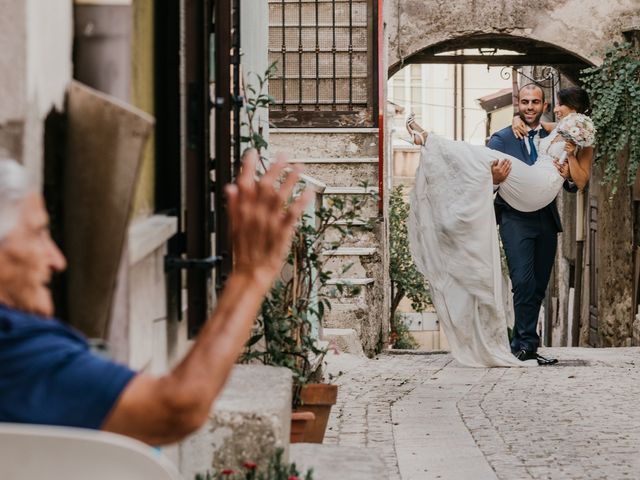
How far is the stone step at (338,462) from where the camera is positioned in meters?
4.46

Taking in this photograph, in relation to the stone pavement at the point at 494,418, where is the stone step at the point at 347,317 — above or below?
below

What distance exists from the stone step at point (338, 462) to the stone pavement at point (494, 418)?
0.45 feet

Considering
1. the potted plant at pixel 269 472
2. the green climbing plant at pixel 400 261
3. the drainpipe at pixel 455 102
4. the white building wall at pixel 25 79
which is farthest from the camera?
the drainpipe at pixel 455 102

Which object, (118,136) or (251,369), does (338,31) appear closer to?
(251,369)

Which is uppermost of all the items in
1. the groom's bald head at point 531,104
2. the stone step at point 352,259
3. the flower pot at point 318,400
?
the groom's bald head at point 531,104

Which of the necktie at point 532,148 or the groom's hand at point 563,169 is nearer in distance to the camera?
the groom's hand at point 563,169

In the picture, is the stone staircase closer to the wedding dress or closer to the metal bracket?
the wedding dress

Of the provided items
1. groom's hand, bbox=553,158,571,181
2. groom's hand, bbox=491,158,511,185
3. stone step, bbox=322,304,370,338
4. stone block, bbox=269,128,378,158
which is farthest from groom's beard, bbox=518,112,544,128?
stone block, bbox=269,128,378,158

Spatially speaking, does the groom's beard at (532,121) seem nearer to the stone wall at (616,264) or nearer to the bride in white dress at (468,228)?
the bride in white dress at (468,228)

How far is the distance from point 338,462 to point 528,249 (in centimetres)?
589

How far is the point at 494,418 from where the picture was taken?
7.33 meters

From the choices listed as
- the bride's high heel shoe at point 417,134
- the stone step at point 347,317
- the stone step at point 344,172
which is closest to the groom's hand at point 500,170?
the bride's high heel shoe at point 417,134

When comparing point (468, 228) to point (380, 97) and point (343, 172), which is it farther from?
point (380, 97)

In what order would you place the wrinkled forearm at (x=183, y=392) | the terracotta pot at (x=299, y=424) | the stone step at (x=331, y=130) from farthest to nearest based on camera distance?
the stone step at (x=331, y=130), the terracotta pot at (x=299, y=424), the wrinkled forearm at (x=183, y=392)
